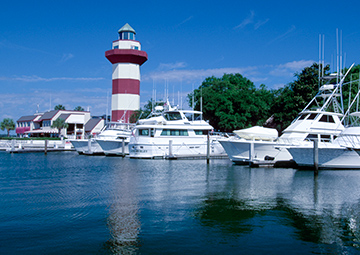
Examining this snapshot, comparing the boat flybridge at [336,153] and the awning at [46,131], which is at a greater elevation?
the awning at [46,131]

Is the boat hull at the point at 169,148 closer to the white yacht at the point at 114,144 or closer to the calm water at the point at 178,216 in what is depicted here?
the white yacht at the point at 114,144

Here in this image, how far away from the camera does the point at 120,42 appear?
6131 centimetres

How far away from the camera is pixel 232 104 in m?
53.5

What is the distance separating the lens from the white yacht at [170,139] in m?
37.2

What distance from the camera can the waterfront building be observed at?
72.6 metres

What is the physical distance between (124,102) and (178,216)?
47.5m

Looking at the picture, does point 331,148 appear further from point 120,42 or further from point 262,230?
point 120,42

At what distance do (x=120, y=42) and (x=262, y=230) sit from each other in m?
54.9

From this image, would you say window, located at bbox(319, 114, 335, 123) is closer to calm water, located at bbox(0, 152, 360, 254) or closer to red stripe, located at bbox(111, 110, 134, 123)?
calm water, located at bbox(0, 152, 360, 254)

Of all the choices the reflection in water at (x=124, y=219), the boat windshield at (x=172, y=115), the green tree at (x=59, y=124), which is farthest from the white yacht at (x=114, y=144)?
the green tree at (x=59, y=124)

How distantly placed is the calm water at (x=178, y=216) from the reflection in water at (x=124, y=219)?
0.09ft

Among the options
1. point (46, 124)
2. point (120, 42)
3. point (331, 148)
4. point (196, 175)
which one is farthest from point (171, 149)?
point (46, 124)

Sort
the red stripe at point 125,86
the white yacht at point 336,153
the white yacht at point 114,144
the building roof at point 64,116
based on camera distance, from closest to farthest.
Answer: the white yacht at point 336,153, the white yacht at point 114,144, the red stripe at point 125,86, the building roof at point 64,116

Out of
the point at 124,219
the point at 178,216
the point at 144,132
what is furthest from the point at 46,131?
the point at 178,216
